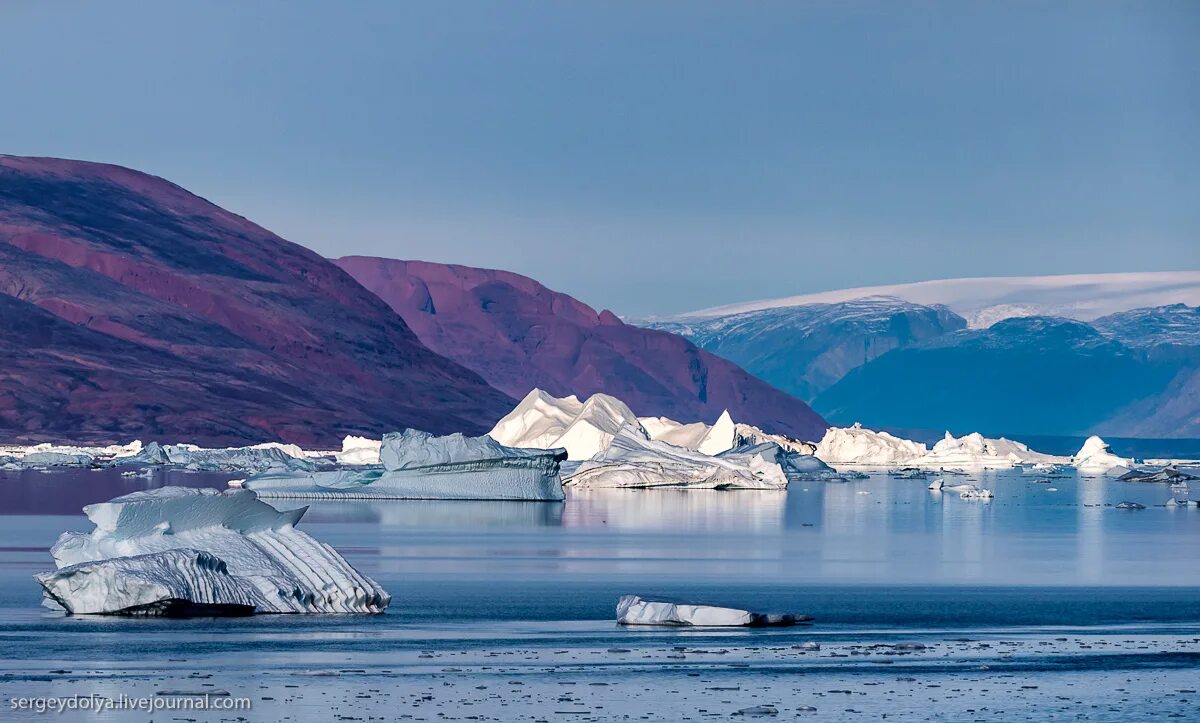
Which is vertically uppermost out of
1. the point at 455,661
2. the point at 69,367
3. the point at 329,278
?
the point at 329,278

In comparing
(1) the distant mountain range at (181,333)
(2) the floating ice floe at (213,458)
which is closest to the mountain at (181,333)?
(1) the distant mountain range at (181,333)

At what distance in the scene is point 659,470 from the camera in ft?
202

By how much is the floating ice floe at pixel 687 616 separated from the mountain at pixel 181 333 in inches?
3891

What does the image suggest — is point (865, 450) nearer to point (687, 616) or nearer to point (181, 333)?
point (181, 333)

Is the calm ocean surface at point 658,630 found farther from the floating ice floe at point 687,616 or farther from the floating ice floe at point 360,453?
the floating ice floe at point 360,453

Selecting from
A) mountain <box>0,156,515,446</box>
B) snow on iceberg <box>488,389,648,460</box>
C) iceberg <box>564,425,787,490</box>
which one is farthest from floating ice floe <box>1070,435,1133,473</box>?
mountain <box>0,156,515,446</box>

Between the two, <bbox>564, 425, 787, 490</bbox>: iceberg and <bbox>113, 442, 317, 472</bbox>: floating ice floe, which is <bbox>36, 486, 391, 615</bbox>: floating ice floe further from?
<bbox>113, 442, 317, 472</bbox>: floating ice floe

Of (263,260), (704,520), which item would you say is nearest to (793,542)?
(704,520)

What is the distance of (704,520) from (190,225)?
464 ft

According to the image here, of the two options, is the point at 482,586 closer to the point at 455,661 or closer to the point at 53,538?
the point at 455,661

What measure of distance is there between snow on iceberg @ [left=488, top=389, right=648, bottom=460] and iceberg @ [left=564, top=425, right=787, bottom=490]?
535 centimetres

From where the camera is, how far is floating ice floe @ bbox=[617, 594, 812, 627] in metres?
20.4

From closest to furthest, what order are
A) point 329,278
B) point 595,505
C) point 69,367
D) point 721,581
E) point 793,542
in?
point 721,581 → point 793,542 → point 595,505 → point 69,367 → point 329,278

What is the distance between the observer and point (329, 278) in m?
182
